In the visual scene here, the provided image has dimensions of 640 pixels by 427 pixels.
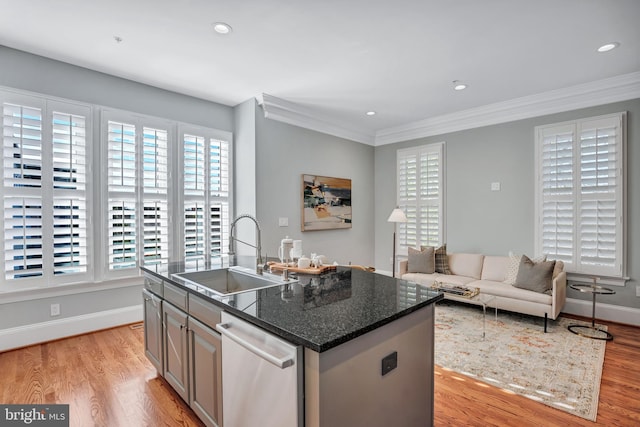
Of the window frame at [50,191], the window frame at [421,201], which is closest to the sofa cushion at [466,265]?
the window frame at [421,201]

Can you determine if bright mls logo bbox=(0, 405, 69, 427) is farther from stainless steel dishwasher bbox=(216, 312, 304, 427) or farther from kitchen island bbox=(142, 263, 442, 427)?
stainless steel dishwasher bbox=(216, 312, 304, 427)

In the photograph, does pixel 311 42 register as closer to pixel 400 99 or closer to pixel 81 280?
pixel 400 99

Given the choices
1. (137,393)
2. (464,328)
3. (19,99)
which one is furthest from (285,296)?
(19,99)

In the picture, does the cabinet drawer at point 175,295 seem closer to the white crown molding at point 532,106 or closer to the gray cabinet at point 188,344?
the gray cabinet at point 188,344

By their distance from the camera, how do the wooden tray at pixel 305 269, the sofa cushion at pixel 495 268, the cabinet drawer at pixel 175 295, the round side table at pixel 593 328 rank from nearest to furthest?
the cabinet drawer at pixel 175 295 < the wooden tray at pixel 305 269 < the round side table at pixel 593 328 < the sofa cushion at pixel 495 268

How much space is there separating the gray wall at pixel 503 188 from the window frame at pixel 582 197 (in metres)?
0.07

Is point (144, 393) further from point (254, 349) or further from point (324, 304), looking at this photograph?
point (324, 304)

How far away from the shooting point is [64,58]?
3.20 metres

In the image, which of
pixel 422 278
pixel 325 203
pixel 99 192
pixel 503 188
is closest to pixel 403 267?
pixel 422 278

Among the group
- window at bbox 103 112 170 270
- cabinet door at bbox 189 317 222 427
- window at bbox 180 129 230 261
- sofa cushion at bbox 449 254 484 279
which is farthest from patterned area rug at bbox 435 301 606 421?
window at bbox 103 112 170 270

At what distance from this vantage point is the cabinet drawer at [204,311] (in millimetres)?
1642

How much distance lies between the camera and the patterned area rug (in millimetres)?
2332

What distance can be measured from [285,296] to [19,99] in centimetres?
338

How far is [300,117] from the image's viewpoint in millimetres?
4738
